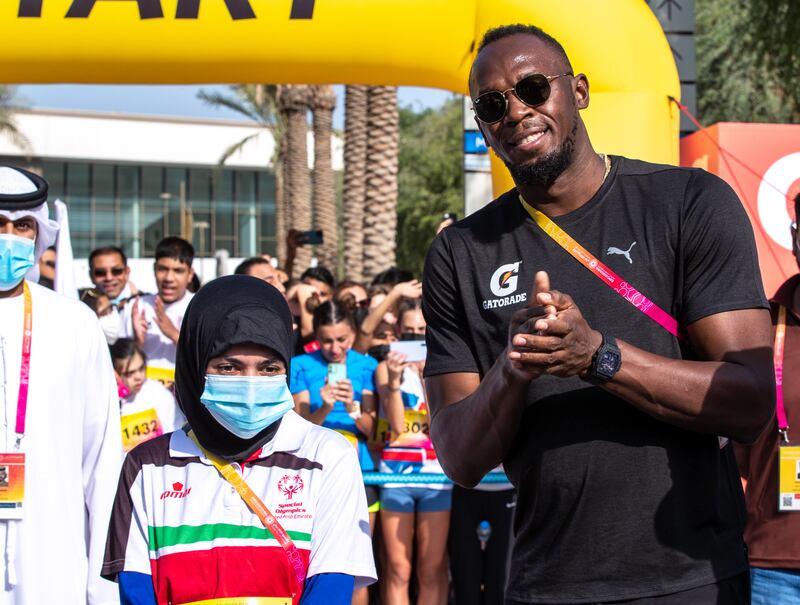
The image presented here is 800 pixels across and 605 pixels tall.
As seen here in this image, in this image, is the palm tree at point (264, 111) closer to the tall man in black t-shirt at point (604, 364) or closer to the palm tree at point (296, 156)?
the palm tree at point (296, 156)

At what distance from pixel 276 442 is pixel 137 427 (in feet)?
11.1

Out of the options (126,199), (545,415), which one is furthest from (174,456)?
(126,199)

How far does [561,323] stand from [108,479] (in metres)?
2.66

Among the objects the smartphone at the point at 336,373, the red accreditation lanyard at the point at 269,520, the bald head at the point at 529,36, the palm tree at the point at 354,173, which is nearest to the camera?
the bald head at the point at 529,36

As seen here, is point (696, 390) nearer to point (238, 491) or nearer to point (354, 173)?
point (238, 491)

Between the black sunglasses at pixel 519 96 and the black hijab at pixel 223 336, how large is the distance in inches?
35.5

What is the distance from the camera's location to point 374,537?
665 cm

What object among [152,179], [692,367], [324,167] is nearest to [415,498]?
[692,367]

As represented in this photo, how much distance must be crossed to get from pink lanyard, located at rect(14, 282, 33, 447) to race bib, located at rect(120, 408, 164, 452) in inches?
86.8

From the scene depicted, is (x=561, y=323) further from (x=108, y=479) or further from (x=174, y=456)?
(x=108, y=479)

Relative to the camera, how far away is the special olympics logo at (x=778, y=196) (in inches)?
244

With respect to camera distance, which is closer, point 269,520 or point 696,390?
point 696,390

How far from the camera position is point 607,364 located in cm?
215

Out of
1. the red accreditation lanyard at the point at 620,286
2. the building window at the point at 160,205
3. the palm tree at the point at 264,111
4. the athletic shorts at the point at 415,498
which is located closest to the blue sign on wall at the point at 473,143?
the athletic shorts at the point at 415,498
